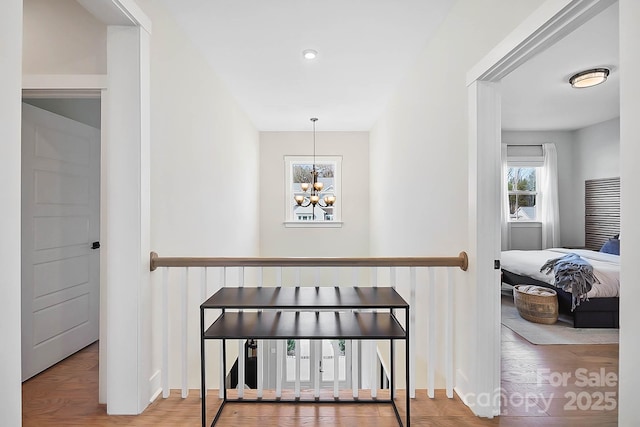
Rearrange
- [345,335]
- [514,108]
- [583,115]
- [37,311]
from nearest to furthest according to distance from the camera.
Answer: [345,335] < [37,311] < [514,108] < [583,115]

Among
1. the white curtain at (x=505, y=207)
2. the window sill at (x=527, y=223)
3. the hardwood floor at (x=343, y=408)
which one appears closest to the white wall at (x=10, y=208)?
the hardwood floor at (x=343, y=408)

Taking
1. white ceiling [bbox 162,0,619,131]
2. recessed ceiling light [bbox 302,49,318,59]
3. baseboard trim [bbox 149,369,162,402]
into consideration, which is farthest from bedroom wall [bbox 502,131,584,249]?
baseboard trim [bbox 149,369,162,402]

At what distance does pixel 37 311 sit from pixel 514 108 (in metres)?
5.90

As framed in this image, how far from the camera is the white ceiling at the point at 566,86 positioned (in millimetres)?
2850

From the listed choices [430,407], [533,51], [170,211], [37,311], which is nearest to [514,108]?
[533,51]

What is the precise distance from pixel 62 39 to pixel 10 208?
1505 millimetres

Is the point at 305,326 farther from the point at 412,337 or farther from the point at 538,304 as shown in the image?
the point at 538,304

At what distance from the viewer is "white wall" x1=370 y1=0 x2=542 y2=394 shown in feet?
6.45

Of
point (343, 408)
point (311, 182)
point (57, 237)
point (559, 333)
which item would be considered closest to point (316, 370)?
point (343, 408)

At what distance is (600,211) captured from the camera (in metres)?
5.82

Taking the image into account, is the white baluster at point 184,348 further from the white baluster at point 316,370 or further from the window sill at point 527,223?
the window sill at point 527,223

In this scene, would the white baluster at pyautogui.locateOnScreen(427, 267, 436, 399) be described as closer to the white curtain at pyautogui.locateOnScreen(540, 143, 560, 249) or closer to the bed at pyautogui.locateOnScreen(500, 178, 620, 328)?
the bed at pyautogui.locateOnScreen(500, 178, 620, 328)

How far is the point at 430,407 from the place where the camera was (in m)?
2.02

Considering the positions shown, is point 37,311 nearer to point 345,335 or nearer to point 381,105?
point 345,335
